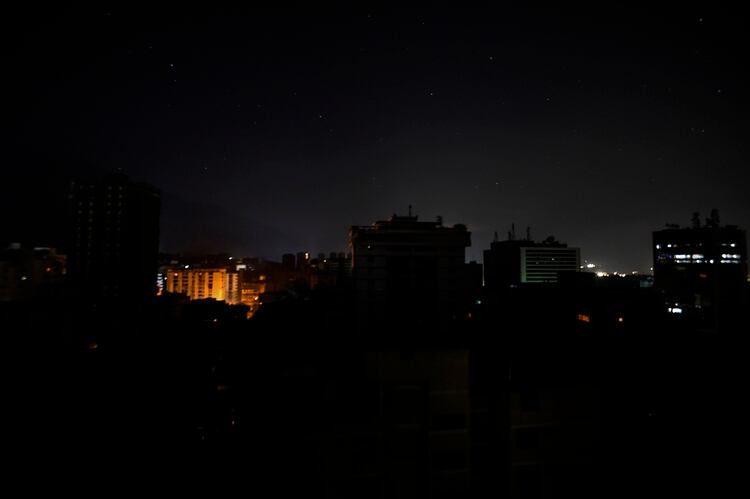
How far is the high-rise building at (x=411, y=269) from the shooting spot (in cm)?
Answer: 1666

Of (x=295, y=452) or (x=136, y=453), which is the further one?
(x=136, y=453)

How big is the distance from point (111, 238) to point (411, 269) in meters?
46.9

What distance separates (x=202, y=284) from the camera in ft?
204

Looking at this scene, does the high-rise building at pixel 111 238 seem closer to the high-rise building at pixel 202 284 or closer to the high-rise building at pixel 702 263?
the high-rise building at pixel 202 284

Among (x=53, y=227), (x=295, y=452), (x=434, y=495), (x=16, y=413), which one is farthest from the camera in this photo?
(x=53, y=227)

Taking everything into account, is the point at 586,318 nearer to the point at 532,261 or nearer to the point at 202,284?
the point at 532,261

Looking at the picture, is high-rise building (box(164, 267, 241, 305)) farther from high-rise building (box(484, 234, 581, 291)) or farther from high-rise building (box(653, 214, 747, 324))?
high-rise building (box(653, 214, 747, 324))

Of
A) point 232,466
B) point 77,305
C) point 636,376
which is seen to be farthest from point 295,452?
point 77,305

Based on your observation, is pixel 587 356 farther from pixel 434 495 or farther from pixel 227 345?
pixel 227 345

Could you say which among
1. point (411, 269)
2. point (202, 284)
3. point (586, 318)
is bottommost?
point (586, 318)

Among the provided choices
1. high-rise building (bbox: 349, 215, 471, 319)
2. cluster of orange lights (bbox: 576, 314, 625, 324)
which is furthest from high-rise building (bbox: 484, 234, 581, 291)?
high-rise building (bbox: 349, 215, 471, 319)

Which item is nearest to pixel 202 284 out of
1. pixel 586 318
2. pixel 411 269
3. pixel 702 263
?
pixel 411 269

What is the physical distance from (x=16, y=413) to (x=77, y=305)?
22.5 m

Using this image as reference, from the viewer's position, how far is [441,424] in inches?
272
